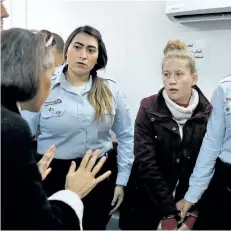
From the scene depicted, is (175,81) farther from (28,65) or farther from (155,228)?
(28,65)

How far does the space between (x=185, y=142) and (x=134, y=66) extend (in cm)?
118

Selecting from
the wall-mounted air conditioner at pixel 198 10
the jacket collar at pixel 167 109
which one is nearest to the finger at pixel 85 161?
the jacket collar at pixel 167 109

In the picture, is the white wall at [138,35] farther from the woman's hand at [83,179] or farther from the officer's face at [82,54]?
the woman's hand at [83,179]

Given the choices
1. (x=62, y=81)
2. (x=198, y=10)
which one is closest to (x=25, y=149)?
(x=62, y=81)

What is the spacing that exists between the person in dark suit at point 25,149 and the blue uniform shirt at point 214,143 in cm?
62

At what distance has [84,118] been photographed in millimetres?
1621

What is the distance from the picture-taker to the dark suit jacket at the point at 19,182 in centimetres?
80

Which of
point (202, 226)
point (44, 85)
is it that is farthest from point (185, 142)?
point (44, 85)

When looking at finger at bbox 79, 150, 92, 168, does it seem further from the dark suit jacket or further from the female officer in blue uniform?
the female officer in blue uniform

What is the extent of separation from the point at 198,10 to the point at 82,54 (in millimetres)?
941

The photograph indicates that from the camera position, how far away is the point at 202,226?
5.07 feet

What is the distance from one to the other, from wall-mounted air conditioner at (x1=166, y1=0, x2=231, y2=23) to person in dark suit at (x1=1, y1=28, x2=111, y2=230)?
4.67 ft

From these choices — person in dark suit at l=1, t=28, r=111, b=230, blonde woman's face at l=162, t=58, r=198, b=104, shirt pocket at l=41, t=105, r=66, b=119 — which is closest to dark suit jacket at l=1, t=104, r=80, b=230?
person in dark suit at l=1, t=28, r=111, b=230

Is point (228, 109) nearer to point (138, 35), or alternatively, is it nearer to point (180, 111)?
point (180, 111)
